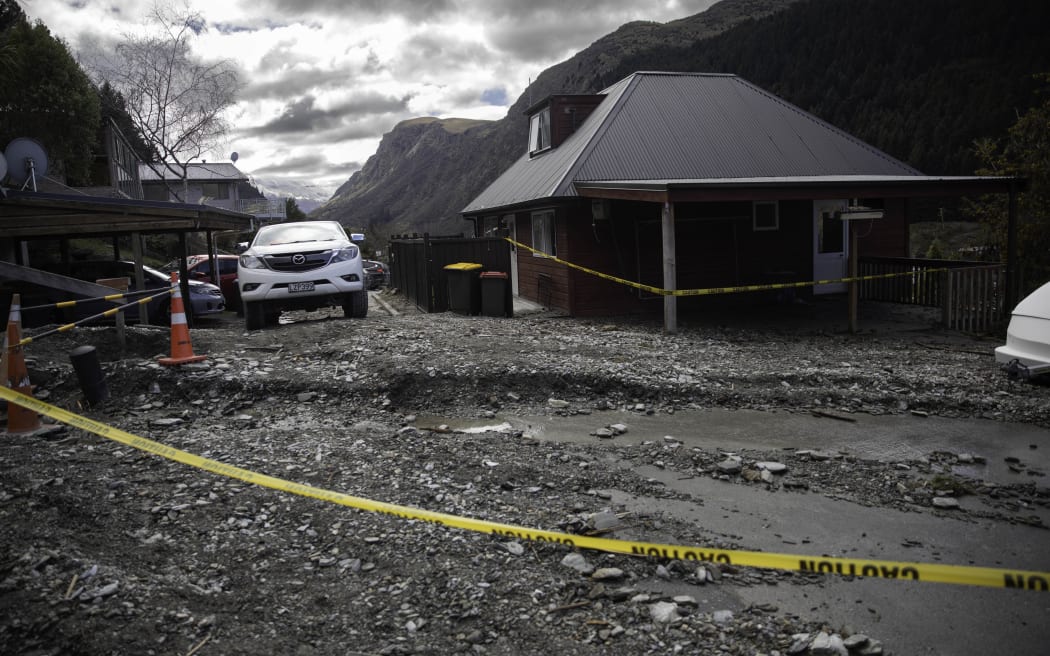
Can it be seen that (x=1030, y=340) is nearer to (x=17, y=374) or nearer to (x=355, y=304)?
(x=355, y=304)

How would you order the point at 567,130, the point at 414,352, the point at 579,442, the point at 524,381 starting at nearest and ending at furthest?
the point at 579,442, the point at 524,381, the point at 414,352, the point at 567,130

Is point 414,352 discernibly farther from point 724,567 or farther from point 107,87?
point 107,87

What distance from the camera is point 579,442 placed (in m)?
6.58

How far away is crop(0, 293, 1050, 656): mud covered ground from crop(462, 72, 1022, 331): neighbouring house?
19.6 ft

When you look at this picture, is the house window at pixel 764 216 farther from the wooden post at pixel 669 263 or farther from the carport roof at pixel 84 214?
the carport roof at pixel 84 214

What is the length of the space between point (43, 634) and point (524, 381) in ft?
18.2

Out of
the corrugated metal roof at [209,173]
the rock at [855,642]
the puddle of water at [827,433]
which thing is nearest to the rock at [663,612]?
the rock at [855,642]

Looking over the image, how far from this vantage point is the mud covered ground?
348 centimetres

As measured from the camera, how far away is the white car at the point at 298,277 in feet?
38.8

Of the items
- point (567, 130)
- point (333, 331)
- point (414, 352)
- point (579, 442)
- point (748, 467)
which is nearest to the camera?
point (748, 467)

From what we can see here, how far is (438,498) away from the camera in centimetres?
497

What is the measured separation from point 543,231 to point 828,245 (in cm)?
686

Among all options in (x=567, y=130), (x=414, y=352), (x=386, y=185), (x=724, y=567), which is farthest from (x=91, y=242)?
(x=386, y=185)

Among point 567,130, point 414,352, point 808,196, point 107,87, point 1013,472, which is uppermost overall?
point 107,87
